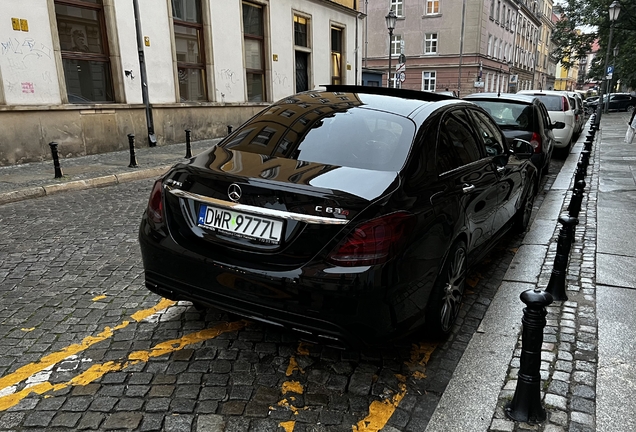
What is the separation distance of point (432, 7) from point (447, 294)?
163 feet

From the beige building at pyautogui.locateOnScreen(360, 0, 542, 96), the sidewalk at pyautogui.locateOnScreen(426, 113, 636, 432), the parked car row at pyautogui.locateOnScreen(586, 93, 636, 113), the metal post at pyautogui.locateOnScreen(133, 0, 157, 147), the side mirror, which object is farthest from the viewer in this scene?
the beige building at pyautogui.locateOnScreen(360, 0, 542, 96)

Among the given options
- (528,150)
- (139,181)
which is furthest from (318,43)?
(528,150)

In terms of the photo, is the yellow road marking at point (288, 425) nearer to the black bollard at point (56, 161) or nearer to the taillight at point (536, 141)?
the taillight at point (536, 141)

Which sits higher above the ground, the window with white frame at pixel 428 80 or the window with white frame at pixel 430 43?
the window with white frame at pixel 430 43

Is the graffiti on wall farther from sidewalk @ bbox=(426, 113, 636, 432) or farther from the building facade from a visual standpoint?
sidewalk @ bbox=(426, 113, 636, 432)

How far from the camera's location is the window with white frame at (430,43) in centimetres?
4744

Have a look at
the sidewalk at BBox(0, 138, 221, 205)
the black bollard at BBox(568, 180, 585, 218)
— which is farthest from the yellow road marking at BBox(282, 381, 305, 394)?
the sidewalk at BBox(0, 138, 221, 205)

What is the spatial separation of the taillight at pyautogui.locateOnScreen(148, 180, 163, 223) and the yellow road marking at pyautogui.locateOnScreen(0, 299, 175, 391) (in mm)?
895

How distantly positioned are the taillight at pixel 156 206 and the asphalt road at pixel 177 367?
84cm

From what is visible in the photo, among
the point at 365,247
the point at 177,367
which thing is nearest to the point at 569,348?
the point at 365,247

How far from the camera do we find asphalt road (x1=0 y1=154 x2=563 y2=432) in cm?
243

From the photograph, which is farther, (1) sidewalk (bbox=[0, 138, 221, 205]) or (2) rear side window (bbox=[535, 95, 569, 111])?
(2) rear side window (bbox=[535, 95, 569, 111])

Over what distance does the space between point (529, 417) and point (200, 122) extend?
1449cm

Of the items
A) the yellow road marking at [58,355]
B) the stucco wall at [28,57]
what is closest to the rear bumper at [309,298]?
the yellow road marking at [58,355]
